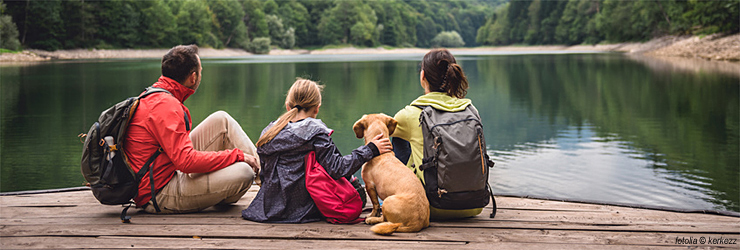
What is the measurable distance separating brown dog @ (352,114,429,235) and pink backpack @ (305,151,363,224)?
0.13m

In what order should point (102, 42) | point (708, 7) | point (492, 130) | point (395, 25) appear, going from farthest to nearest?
1. point (395, 25)
2. point (102, 42)
3. point (708, 7)
4. point (492, 130)

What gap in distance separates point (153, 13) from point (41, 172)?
250ft

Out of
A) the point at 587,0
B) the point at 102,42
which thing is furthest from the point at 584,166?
the point at 587,0

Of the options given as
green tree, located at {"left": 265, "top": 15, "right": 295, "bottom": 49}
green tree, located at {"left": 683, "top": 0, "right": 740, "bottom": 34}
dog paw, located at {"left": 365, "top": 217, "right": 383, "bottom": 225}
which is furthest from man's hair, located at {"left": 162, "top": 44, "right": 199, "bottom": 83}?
green tree, located at {"left": 265, "top": 15, "right": 295, "bottom": 49}

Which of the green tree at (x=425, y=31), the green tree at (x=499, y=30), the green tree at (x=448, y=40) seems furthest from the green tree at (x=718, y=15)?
the green tree at (x=425, y=31)

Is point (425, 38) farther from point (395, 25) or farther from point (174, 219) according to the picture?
point (174, 219)

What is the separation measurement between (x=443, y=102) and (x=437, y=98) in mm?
78

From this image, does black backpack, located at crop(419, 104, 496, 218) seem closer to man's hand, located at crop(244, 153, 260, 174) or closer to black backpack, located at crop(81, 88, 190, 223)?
man's hand, located at crop(244, 153, 260, 174)

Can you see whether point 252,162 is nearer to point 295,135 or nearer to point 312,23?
point 295,135

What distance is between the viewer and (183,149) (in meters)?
3.54

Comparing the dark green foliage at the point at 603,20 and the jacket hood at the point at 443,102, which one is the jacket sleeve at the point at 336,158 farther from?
the dark green foliage at the point at 603,20

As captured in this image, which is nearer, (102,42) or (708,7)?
(708,7)

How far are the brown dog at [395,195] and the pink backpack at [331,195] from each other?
0.13m

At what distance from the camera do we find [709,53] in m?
44.2
